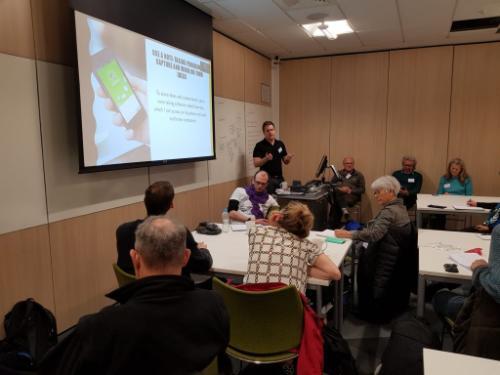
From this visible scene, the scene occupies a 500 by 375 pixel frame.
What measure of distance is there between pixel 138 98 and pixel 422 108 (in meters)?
4.60

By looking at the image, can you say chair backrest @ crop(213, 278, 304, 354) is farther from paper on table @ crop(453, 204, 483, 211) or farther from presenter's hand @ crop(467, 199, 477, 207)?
presenter's hand @ crop(467, 199, 477, 207)

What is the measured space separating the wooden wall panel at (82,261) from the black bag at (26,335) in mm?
349

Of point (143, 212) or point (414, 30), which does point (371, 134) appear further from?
point (143, 212)

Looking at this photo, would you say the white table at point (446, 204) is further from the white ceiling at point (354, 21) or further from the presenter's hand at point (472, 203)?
the white ceiling at point (354, 21)

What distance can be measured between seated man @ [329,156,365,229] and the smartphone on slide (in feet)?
10.7

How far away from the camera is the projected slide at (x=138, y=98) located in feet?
9.04

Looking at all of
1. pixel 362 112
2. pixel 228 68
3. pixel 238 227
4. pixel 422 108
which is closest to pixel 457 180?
pixel 422 108

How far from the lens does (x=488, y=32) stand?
16.6 ft

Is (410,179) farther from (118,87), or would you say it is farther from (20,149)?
(20,149)

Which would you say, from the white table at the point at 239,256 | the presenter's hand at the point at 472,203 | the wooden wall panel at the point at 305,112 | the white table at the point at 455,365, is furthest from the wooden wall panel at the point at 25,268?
the wooden wall panel at the point at 305,112

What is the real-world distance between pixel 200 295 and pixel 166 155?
8.67 feet

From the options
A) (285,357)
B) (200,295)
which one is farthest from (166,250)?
(285,357)

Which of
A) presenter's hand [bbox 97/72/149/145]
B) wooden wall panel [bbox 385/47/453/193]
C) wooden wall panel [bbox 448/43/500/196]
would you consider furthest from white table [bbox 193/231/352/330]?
wooden wall panel [bbox 448/43/500/196]

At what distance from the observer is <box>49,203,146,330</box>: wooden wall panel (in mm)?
2719
